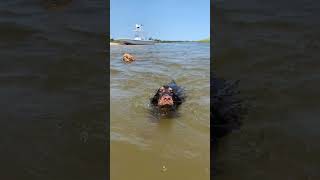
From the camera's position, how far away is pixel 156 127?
5652 millimetres

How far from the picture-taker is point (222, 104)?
607 centimetres

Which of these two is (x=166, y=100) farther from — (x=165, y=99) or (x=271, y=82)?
(x=271, y=82)

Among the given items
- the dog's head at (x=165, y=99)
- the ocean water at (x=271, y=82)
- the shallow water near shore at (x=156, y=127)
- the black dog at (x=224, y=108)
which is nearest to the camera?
the shallow water near shore at (x=156, y=127)

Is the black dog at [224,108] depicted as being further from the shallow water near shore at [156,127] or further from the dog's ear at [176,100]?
the dog's ear at [176,100]

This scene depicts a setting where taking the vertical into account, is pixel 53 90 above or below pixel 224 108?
above

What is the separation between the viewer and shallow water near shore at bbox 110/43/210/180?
470cm

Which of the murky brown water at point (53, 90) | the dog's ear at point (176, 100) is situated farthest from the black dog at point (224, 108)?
the murky brown water at point (53, 90)

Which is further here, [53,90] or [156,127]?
[53,90]

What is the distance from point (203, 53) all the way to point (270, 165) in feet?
20.5

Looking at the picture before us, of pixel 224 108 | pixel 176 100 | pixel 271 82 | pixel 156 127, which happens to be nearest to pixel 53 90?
pixel 156 127

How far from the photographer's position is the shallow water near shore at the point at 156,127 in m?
4.70

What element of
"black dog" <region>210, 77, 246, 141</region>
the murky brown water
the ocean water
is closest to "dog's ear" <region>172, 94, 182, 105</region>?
"black dog" <region>210, 77, 246, 141</region>

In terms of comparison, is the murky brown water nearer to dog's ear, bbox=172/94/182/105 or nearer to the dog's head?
the dog's head

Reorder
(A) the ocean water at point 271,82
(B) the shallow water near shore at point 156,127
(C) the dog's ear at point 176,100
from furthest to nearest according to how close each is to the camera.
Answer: (C) the dog's ear at point 176,100, (A) the ocean water at point 271,82, (B) the shallow water near shore at point 156,127
